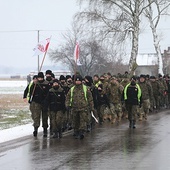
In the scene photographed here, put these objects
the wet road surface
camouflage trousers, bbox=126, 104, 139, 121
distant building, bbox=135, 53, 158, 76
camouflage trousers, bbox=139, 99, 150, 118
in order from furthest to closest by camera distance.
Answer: distant building, bbox=135, 53, 158, 76 → camouflage trousers, bbox=139, 99, 150, 118 → camouflage trousers, bbox=126, 104, 139, 121 → the wet road surface

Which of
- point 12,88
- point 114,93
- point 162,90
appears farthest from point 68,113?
point 12,88

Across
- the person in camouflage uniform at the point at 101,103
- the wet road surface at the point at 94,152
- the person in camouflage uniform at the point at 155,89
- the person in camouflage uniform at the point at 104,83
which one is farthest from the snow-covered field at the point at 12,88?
the wet road surface at the point at 94,152

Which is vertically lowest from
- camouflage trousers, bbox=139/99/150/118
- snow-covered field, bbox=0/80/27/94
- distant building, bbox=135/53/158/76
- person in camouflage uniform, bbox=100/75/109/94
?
snow-covered field, bbox=0/80/27/94

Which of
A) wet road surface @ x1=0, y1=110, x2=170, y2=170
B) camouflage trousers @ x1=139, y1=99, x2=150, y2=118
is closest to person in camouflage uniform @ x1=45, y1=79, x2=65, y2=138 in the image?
wet road surface @ x1=0, y1=110, x2=170, y2=170

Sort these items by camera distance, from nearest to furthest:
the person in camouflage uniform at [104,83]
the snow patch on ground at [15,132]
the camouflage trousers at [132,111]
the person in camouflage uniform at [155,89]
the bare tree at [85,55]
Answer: the snow patch on ground at [15,132] → the camouflage trousers at [132,111] → the person in camouflage uniform at [104,83] → the person in camouflage uniform at [155,89] → the bare tree at [85,55]

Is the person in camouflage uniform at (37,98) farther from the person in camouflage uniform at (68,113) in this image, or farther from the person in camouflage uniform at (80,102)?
→ the person in camouflage uniform at (80,102)

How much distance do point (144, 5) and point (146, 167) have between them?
28.8 meters

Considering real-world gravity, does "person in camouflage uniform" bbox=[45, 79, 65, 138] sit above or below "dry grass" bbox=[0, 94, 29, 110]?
above

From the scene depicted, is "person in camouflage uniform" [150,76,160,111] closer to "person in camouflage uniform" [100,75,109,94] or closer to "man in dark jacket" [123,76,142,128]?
"person in camouflage uniform" [100,75,109,94]

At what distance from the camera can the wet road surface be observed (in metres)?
11.0

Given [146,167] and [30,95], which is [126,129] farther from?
[146,167]

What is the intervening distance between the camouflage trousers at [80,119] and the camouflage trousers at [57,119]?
0.37 m

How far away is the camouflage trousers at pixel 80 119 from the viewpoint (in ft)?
51.5

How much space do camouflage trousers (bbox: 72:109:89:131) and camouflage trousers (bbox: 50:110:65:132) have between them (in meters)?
0.37
